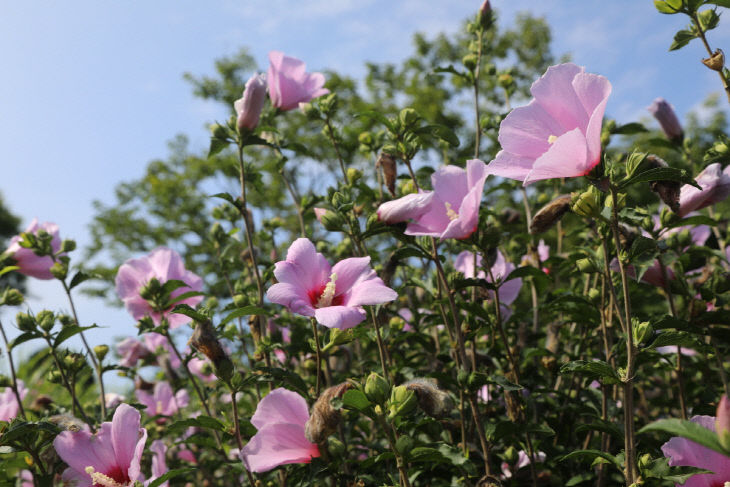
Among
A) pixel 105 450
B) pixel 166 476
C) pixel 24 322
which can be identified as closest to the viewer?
pixel 166 476

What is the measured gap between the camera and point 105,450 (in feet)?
5.22

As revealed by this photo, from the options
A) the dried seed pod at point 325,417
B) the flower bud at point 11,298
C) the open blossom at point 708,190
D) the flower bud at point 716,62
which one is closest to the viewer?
the dried seed pod at point 325,417

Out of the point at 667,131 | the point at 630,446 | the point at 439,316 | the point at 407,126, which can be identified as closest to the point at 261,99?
the point at 407,126

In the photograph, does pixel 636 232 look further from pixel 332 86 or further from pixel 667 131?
pixel 332 86

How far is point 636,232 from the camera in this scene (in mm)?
1573

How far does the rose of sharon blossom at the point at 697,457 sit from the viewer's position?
121 cm

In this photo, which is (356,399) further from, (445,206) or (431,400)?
(445,206)

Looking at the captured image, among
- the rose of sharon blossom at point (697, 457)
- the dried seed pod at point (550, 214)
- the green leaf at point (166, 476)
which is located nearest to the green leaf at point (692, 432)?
the rose of sharon blossom at point (697, 457)

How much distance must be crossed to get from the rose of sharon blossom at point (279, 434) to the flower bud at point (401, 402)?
39 cm

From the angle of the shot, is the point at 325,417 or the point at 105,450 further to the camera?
→ the point at 105,450

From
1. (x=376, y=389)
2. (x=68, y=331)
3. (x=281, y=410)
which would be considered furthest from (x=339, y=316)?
(x=68, y=331)

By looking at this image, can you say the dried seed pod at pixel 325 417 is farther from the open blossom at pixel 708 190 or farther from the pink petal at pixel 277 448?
the open blossom at pixel 708 190

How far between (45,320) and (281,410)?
98 cm

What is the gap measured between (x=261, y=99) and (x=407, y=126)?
1.58 feet
